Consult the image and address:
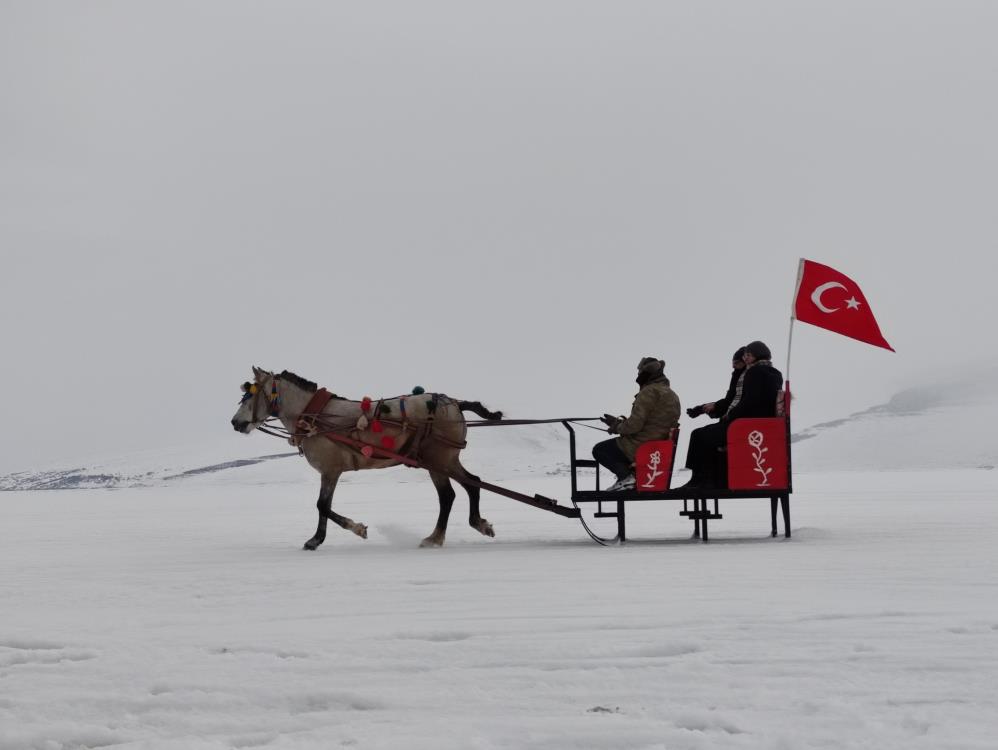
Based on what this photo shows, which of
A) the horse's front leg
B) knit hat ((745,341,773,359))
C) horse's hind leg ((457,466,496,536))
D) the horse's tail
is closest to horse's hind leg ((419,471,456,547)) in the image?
horse's hind leg ((457,466,496,536))

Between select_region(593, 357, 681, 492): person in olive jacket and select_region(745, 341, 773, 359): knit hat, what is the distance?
0.83 meters

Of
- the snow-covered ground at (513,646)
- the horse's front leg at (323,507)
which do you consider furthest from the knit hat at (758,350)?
the horse's front leg at (323,507)

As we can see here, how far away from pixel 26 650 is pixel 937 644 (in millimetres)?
4354

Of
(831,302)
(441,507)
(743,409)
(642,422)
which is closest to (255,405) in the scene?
(441,507)

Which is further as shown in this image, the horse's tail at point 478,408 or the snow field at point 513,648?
the horse's tail at point 478,408

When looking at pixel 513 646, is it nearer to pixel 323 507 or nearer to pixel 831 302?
pixel 323 507

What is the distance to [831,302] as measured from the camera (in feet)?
37.4

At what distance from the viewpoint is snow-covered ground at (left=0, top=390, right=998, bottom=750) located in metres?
4.11

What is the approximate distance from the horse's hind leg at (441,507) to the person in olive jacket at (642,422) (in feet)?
5.57

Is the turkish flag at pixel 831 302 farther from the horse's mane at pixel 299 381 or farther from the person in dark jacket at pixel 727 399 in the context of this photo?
the horse's mane at pixel 299 381

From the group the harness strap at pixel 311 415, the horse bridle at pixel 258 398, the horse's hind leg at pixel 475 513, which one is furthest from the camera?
the horse bridle at pixel 258 398

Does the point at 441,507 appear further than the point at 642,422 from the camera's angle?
Yes

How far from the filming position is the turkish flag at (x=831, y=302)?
1131 centimetres

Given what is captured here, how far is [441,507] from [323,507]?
118 cm
